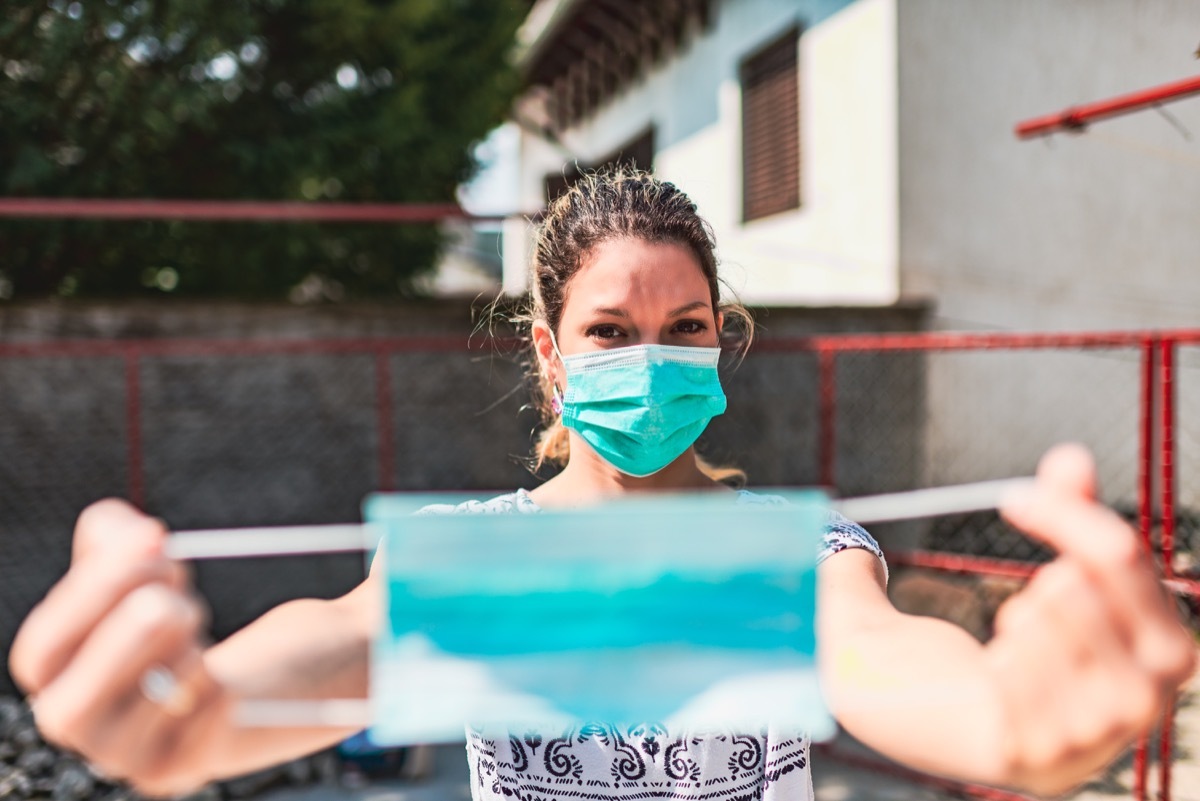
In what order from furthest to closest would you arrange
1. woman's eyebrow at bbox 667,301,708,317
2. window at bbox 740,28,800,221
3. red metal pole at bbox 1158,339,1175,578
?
window at bbox 740,28,800,221, red metal pole at bbox 1158,339,1175,578, woman's eyebrow at bbox 667,301,708,317

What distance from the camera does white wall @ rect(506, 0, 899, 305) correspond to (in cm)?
651

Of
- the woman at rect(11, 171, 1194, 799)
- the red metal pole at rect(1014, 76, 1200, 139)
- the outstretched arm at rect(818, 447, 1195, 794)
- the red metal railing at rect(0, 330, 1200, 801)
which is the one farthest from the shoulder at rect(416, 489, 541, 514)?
the red metal railing at rect(0, 330, 1200, 801)

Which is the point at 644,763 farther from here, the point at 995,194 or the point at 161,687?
the point at 995,194

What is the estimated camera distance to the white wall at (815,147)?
21.4 feet

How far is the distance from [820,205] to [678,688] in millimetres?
6774

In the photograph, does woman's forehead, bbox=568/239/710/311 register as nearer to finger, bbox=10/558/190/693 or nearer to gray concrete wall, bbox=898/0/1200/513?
finger, bbox=10/558/190/693

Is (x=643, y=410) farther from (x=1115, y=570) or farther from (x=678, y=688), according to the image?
(x=1115, y=570)

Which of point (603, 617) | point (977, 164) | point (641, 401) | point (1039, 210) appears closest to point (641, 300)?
point (641, 401)

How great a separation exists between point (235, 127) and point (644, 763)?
5.97m

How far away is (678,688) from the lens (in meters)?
0.91

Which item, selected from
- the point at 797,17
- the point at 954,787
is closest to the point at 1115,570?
the point at 954,787

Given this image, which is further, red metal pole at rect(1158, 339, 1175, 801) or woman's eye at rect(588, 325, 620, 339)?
red metal pole at rect(1158, 339, 1175, 801)

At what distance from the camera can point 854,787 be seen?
13.8 ft

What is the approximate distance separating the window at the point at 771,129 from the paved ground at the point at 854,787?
16.3ft
